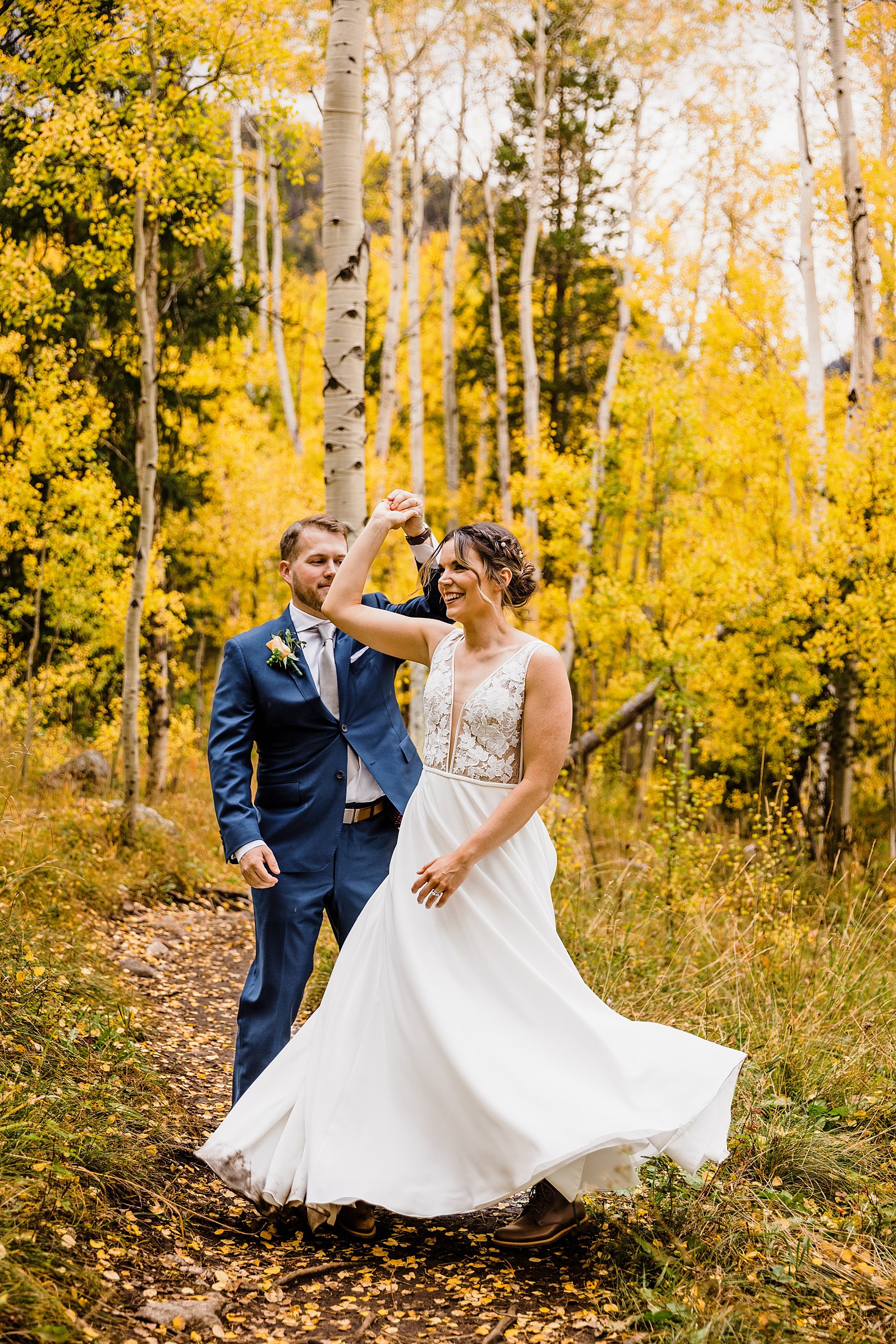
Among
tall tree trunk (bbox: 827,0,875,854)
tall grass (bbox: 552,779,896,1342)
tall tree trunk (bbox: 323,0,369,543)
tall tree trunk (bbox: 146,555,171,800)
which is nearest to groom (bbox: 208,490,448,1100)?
tall grass (bbox: 552,779,896,1342)

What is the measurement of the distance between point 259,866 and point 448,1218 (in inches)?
47.1

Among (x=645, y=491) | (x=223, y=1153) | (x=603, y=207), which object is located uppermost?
(x=603, y=207)

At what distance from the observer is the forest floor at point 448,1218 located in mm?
2389

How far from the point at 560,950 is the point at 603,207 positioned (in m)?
17.3

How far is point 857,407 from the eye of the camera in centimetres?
909

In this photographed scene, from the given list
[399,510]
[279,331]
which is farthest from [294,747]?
[279,331]

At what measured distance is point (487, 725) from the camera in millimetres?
2881

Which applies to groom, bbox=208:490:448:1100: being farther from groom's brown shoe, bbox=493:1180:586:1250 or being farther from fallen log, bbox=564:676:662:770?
fallen log, bbox=564:676:662:770

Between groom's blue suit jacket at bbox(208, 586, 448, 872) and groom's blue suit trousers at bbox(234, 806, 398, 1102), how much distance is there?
0.06 meters

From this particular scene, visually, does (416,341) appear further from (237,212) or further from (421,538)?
(421,538)

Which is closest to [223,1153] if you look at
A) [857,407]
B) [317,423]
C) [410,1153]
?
[410,1153]

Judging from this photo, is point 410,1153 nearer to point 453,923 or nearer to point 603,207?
point 453,923

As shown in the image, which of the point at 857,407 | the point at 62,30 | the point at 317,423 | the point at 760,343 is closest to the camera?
the point at 62,30

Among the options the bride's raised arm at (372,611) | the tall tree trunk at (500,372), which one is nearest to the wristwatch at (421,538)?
the bride's raised arm at (372,611)
